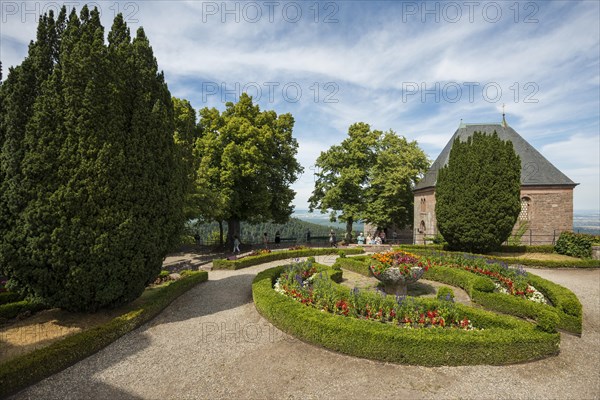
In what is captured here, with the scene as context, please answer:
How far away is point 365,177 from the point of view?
3419cm

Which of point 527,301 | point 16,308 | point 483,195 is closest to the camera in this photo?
point 16,308

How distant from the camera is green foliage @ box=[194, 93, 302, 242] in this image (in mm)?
24188

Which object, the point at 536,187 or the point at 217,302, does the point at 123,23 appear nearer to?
the point at 217,302

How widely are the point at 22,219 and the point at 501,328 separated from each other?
1254cm

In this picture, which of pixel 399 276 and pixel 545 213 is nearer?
pixel 399 276

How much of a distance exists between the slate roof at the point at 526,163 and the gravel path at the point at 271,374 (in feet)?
71.1

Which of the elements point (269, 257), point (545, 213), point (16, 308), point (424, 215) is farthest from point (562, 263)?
point (16, 308)

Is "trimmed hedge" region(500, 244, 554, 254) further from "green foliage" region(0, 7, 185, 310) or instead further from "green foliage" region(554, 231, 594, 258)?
"green foliage" region(0, 7, 185, 310)

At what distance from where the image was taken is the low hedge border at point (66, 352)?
613 cm

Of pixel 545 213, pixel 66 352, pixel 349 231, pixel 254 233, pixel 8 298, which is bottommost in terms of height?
pixel 254 233

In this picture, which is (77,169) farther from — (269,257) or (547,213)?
(547,213)

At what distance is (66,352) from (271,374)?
15.3 ft

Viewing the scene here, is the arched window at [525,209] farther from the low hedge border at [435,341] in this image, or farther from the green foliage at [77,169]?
the green foliage at [77,169]

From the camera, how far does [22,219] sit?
804 cm
